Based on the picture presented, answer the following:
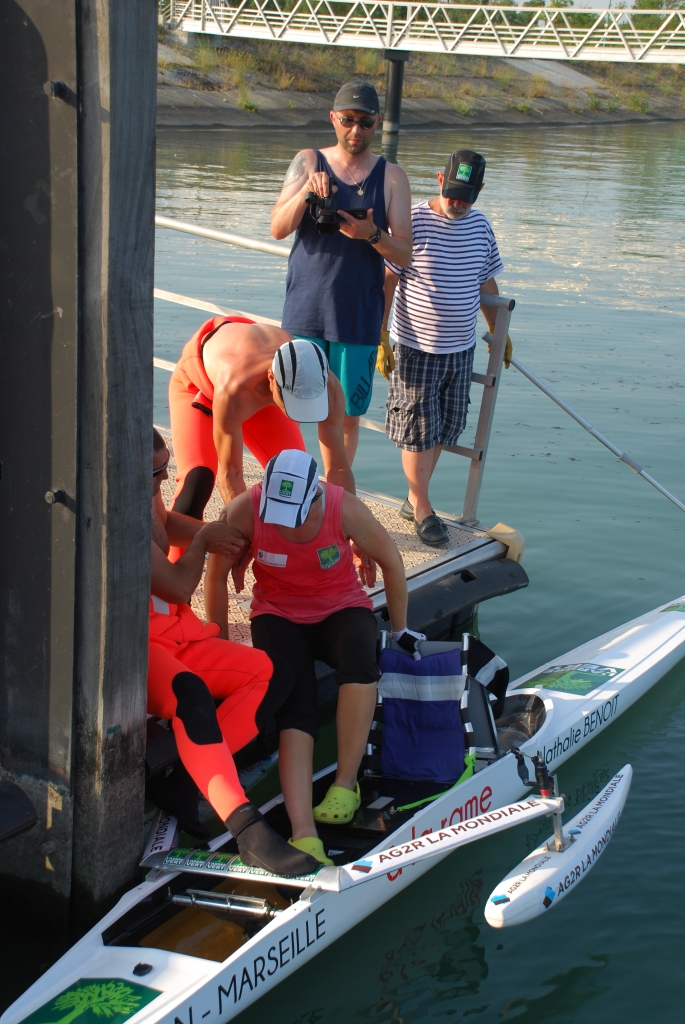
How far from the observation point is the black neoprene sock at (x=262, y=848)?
3.38 meters

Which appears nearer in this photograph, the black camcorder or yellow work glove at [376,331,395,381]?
the black camcorder

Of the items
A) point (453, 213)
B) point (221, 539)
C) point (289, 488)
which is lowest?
point (221, 539)

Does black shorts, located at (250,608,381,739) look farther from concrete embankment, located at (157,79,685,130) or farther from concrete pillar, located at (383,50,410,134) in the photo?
concrete pillar, located at (383,50,410,134)

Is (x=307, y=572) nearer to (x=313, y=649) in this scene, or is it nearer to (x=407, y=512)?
(x=313, y=649)

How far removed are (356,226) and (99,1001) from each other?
135 inches

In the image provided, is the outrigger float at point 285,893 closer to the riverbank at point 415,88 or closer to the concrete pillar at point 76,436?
the concrete pillar at point 76,436

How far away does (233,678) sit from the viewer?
3.85m

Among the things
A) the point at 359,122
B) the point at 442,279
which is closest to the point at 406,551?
the point at 442,279

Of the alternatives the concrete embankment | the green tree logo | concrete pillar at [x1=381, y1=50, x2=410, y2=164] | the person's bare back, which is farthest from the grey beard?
concrete pillar at [x1=381, y1=50, x2=410, y2=164]

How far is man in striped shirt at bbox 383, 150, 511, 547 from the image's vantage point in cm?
546

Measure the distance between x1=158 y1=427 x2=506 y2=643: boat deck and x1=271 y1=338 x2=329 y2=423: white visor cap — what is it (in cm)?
115

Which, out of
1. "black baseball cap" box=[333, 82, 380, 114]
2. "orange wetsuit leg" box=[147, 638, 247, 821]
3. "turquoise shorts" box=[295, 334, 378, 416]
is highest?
"black baseball cap" box=[333, 82, 380, 114]

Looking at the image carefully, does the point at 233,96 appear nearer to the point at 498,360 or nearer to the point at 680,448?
the point at 680,448

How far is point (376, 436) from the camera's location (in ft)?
30.1
